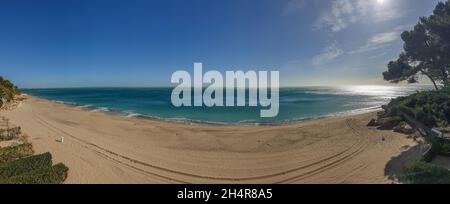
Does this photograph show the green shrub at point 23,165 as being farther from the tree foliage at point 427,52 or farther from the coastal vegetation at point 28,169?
the tree foliage at point 427,52

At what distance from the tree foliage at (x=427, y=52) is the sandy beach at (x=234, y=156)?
15.8m

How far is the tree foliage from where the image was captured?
93.3 feet

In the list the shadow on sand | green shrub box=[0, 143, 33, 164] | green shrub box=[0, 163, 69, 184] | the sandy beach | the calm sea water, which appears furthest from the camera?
the calm sea water

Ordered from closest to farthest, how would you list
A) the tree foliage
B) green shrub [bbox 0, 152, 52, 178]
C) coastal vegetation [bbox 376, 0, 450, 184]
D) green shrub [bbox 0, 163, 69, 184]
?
green shrub [bbox 0, 163, 69, 184]
green shrub [bbox 0, 152, 52, 178]
coastal vegetation [bbox 376, 0, 450, 184]
the tree foliage

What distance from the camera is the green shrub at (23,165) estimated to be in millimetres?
10141

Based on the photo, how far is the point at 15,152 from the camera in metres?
13.3

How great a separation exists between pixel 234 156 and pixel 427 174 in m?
9.51

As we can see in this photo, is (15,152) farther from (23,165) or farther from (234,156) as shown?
(234,156)

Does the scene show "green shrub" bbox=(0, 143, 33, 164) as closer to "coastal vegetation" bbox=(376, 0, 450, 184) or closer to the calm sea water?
"coastal vegetation" bbox=(376, 0, 450, 184)

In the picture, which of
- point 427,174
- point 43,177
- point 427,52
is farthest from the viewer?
point 427,52

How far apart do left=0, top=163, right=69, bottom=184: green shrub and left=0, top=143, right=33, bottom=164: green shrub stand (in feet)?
11.3

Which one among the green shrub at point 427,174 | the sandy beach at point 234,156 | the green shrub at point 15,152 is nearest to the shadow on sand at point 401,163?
the sandy beach at point 234,156

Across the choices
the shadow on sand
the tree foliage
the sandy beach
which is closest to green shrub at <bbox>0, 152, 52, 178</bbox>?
the sandy beach

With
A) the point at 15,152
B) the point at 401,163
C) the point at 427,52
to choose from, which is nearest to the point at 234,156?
the point at 401,163
